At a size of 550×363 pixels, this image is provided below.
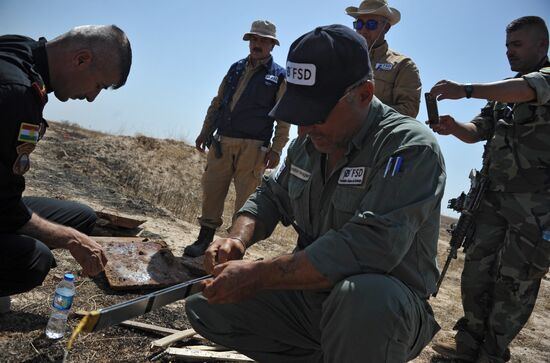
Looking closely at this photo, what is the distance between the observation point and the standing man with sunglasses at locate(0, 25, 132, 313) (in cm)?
256

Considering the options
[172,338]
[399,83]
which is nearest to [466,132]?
[399,83]

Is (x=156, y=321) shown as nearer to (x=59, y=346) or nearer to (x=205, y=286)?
(x=59, y=346)

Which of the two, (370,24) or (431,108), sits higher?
(370,24)

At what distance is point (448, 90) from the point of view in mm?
3301

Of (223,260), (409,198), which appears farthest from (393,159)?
(223,260)

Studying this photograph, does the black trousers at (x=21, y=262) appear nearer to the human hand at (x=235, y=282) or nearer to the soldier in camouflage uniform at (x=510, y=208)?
the human hand at (x=235, y=282)

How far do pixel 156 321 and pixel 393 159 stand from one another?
2026mm

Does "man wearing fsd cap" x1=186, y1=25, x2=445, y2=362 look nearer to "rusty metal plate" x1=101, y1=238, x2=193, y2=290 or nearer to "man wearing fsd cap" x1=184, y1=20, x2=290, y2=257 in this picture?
"rusty metal plate" x1=101, y1=238, x2=193, y2=290

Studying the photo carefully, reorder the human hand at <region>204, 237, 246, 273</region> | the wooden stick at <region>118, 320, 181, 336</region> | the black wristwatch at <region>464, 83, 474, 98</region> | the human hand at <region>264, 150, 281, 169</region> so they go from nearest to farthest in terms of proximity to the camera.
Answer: the human hand at <region>204, 237, 246, 273</region> < the wooden stick at <region>118, 320, 181, 336</region> < the black wristwatch at <region>464, 83, 474, 98</region> < the human hand at <region>264, 150, 281, 169</region>

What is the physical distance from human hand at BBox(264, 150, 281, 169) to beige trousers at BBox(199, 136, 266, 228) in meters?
0.06

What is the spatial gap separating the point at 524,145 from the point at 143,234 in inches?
153

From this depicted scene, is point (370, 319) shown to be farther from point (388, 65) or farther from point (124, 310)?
point (388, 65)

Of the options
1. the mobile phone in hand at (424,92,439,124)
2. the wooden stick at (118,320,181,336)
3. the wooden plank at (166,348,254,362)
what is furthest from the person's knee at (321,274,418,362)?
the mobile phone in hand at (424,92,439,124)

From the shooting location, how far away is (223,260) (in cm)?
242
